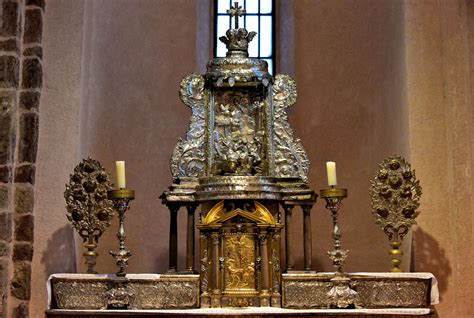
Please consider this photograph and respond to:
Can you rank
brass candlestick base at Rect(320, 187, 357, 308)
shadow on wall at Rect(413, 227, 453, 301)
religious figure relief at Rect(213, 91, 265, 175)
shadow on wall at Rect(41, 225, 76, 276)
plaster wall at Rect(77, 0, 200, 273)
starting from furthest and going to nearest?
1. plaster wall at Rect(77, 0, 200, 273)
2. shadow on wall at Rect(41, 225, 76, 276)
3. shadow on wall at Rect(413, 227, 453, 301)
4. religious figure relief at Rect(213, 91, 265, 175)
5. brass candlestick base at Rect(320, 187, 357, 308)

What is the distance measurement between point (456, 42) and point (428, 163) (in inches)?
43.6

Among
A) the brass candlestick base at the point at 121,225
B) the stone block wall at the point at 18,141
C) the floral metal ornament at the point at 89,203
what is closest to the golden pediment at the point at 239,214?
the brass candlestick base at the point at 121,225

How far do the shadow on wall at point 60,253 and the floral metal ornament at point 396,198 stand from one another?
2.67m

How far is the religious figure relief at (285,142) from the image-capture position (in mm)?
7105

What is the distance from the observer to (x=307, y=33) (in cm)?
936

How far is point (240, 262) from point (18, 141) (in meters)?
2.28

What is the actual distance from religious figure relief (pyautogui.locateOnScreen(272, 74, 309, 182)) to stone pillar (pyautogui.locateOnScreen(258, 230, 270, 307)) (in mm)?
619

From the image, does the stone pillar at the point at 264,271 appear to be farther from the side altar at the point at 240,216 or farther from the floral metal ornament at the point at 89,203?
the floral metal ornament at the point at 89,203

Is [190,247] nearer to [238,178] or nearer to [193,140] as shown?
[238,178]

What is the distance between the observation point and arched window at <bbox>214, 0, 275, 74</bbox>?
32.3ft

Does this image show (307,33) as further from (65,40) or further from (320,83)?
(65,40)

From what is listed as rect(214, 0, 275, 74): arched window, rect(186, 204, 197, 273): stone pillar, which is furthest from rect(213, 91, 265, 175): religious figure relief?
rect(214, 0, 275, 74): arched window

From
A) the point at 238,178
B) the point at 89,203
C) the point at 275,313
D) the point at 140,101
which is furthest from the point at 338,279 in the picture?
the point at 140,101

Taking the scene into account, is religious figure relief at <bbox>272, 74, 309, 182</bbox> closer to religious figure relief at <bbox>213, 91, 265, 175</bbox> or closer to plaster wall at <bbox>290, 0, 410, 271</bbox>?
religious figure relief at <bbox>213, 91, 265, 175</bbox>
